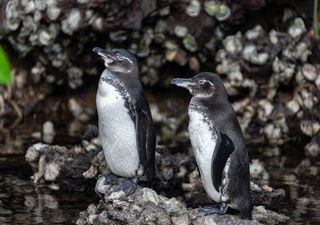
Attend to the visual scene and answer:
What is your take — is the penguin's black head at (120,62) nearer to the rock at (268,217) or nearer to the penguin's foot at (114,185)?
the penguin's foot at (114,185)

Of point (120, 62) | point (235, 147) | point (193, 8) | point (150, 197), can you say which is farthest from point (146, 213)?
point (193, 8)

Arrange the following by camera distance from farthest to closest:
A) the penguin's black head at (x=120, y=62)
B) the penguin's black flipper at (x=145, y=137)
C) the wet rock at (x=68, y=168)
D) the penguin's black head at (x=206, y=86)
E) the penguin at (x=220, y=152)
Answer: the wet rock at (x=68, y=168), the penguin's black head at (x=120, y=62), the penguin's black flipper at (x=145, y=137), the penguin's black head at (x=206, y=86), the penguin at (x=220, y=152)

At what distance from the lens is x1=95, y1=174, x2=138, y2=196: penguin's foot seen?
6.56m

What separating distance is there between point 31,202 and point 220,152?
181cm

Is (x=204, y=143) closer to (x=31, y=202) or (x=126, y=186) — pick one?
(x=126, y=186)

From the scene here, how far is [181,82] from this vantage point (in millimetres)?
6574

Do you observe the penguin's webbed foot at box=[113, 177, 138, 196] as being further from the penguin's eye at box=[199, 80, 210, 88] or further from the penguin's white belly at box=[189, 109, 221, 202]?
the penguin's eye at box=[199, 80, 210, 88]

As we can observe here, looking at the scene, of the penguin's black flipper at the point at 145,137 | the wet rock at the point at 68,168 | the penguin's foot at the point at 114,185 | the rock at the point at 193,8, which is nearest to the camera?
the penguin's foot at the point at 114,185

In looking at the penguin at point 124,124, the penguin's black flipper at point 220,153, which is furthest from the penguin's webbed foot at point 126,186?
the penguin's black flipper at point 220,153

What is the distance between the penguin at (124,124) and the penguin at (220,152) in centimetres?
54

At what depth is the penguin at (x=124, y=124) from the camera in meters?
6.79

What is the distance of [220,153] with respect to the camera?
6.17 m

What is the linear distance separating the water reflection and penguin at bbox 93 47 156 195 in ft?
1.27

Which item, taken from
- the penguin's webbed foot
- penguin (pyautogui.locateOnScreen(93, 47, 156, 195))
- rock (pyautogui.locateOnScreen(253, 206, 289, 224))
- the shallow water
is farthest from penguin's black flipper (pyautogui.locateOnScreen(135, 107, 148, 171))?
rock (pyautogui.locateOnScreen(253, 206, 289, 224))
